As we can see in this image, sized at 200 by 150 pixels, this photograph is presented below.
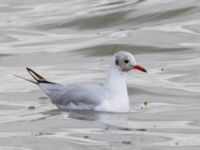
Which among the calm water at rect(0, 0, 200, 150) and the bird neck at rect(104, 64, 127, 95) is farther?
the bird neck at rect(104, 64, 127, 95)

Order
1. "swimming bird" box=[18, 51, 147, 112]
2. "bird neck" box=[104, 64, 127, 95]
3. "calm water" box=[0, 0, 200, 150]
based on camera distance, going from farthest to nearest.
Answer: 1. "bird neck" box=[104, 64, 127, 95]
2. "swimming bird" box=[18, 51, 147, 112]
3. "calm water" box=[0, 0, 200, 150]

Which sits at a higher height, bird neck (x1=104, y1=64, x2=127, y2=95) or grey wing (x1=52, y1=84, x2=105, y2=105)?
bird neck (x1=104, y1=64, x2=127, y2=95)

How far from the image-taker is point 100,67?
595 inches

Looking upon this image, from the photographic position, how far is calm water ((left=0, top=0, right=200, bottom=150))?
1047cm

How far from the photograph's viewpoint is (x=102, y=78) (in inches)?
555

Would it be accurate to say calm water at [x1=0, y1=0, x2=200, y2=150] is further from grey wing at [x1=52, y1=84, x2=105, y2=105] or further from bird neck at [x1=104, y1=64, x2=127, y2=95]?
bird neck at [x1=104, y1=64, x2=127, y2=95]

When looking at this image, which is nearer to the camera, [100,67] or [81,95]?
[81,95]

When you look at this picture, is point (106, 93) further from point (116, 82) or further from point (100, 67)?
point (100, 67)

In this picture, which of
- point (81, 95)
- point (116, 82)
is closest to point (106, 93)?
point (116, 82)

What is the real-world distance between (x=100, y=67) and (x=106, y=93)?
340 centimetres

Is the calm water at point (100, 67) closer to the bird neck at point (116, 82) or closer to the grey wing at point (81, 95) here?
the grey wing at point (81, 95)

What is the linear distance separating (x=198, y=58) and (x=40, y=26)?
470cm

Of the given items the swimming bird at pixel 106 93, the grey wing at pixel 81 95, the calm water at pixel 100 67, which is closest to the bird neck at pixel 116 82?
the swimming bird at pixel 106 93

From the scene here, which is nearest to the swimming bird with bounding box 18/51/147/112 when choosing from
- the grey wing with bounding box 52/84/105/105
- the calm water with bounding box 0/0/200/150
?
the grey wing with bounding box 52/84/105/105
